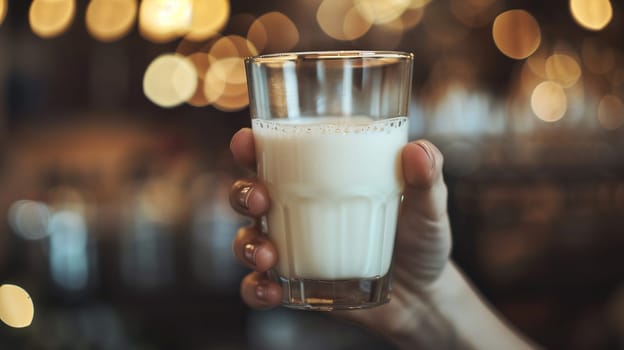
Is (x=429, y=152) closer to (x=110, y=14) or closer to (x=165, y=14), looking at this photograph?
(x=165, y=14)

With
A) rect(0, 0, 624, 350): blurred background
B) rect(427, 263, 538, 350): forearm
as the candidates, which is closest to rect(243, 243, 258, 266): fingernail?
rect(427, 263, 538, 350): forearm

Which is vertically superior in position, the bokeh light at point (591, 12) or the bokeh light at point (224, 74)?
the bokeh light at point (591, 12)

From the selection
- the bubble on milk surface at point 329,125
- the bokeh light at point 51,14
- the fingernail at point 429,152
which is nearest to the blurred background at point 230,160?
the bokeh light at point 51,14

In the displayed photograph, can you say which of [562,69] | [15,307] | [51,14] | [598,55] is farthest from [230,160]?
[598,55]

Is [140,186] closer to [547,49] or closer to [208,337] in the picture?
[208,337]

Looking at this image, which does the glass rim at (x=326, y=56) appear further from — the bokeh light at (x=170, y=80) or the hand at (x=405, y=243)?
the bokeh light at (x=170, y=80)

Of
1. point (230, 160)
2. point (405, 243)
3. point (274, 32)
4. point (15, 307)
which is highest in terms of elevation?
point (274, 32)

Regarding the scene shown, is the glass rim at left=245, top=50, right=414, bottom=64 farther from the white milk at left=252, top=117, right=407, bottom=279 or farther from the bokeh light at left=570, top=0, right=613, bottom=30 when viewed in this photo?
the bokeh light at left=570, top=0, right=613, bottom=30
